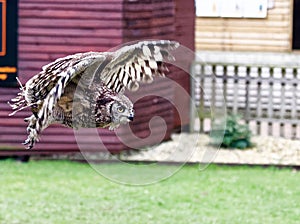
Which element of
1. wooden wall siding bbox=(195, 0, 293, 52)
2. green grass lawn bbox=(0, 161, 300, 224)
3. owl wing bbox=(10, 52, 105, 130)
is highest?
owl wing bbox=(10, 52, 105, 130)

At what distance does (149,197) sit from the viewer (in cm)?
895

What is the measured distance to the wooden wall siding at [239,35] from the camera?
14.8m

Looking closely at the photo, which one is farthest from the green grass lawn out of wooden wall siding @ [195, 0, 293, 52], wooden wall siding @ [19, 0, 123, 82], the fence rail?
wooden wall siding @ [195, 0, 293, 52]

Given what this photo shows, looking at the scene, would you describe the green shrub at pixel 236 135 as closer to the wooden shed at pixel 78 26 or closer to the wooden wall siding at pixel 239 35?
the wooden shed at pixel 78 26

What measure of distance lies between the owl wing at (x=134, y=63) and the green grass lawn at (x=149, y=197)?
685cm

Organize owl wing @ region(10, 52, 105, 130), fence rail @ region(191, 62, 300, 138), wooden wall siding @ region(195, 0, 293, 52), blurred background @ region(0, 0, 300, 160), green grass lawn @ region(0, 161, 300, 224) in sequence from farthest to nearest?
wooden wall siding @ region(195, 0, 293, 52) → fence rail @ region(191, 62, 300, 138) → blurred background @ region(0, 0, 300, 160) → green grass lawn @ region(0, 161, 300, 224) → owl wing @ region(10, 52, 105, 130)

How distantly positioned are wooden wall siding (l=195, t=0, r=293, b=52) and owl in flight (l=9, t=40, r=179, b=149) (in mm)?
13748

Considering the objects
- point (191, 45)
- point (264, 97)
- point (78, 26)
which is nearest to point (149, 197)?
point (78, 26)

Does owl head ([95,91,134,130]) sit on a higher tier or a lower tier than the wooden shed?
higher

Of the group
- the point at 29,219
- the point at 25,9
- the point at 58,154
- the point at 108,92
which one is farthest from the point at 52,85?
the point at 58,154

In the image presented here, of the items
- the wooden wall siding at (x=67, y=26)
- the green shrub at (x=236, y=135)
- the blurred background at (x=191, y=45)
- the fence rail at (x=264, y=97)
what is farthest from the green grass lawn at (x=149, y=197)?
the fence rail at (x=264, y=97)

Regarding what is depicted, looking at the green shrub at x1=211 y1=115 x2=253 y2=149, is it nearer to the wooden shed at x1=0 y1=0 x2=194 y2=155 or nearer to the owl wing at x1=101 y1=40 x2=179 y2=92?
the wooden shed at x1=0 y1=0 x2=194 y2=155

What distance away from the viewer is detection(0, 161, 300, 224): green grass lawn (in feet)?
26.6

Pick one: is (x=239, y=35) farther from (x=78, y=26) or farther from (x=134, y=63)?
(x=134, y=63)
